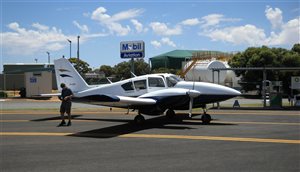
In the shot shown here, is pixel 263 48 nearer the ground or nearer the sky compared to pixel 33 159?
nearer the sky

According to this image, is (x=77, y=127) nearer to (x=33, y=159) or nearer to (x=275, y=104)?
(x=33, y=159)

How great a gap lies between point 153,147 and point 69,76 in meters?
10.3

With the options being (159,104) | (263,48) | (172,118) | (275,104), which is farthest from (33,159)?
(263,48)

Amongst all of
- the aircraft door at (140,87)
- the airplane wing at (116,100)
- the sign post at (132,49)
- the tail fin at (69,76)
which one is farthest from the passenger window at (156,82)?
the sign post at (132,49)

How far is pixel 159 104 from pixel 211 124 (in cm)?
236

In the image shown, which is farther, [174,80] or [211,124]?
[174,80]

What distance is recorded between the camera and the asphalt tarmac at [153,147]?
7777 millimetres

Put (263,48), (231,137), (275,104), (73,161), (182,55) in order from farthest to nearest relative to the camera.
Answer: (182,55)
(263,48)
(275,104)
(231,137)
(73,161)

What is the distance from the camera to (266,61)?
164ft

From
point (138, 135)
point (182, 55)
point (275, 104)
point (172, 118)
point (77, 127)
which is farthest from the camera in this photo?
point (182, 55)

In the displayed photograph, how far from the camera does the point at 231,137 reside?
11500 millimetres

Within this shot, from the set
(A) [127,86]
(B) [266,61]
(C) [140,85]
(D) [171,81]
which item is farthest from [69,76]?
(B) [266,61]

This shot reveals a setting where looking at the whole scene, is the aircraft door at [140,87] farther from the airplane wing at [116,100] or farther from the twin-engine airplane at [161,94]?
the airplane wing at [116,100]

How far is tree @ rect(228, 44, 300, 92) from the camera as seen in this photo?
46.0m
